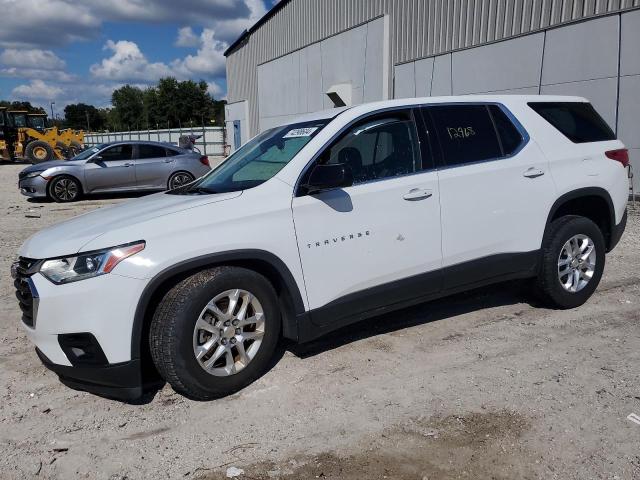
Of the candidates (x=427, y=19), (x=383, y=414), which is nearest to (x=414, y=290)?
(x=383, y=414)

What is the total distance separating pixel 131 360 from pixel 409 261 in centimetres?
193

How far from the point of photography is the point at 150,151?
13.7 meters

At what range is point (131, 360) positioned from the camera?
2.99m

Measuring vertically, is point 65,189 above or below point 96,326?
above

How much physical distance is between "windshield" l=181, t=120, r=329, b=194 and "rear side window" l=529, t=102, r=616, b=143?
2103 millimetres

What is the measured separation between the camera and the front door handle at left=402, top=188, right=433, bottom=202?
3.69 meters

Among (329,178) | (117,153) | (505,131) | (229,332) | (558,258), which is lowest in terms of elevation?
(229,332)

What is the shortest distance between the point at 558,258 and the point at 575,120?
1.26 meters

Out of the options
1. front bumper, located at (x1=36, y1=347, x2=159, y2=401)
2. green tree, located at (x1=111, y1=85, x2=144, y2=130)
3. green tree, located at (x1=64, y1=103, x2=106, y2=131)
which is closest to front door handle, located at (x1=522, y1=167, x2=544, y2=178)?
front bumper, located at (x1=36, y1=347, x2=159, y2=401)

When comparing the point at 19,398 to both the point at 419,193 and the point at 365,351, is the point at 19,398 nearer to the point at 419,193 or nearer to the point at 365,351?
the point at 365,351

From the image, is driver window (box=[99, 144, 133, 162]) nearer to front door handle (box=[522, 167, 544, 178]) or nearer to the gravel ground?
the gravel ground

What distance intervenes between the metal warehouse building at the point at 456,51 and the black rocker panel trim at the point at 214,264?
29.8 feet

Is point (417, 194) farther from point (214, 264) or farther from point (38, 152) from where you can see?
point (38, 152)

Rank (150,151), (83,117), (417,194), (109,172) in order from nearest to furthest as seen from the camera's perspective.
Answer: (417,194) < (109,172) < (150,151) < (83,117)
